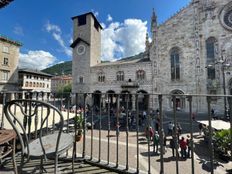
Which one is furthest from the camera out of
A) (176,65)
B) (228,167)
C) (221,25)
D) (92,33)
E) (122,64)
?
(92,33)

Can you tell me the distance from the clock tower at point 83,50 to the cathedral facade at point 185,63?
4.14 feet

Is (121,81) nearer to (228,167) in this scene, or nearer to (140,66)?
(140,66)

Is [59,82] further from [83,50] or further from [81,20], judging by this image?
[83,50]

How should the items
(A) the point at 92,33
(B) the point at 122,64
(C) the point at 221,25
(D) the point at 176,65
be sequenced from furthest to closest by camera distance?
(A) the point at 92,33 < (B) the point at 122,64 < (D) the point at 176,65 < (C) the point at 221,25

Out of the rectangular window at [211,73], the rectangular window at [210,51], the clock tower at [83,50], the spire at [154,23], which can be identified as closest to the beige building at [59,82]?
the clock tower at [83,50]

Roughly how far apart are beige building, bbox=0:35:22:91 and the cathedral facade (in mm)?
18582

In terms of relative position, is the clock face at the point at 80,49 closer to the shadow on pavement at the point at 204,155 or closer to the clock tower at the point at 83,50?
the clock tower at the point at 83,50

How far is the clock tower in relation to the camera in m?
36.9

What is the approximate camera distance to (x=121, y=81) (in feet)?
109

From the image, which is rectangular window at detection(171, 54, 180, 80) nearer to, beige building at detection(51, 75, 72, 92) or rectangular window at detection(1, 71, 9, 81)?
rectangular window at detection(1, 71, 9, 81)

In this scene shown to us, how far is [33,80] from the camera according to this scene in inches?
1960

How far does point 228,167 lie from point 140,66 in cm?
2442

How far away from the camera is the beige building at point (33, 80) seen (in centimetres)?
4547

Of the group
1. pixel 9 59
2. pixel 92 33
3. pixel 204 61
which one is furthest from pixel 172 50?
pixel 9 59
